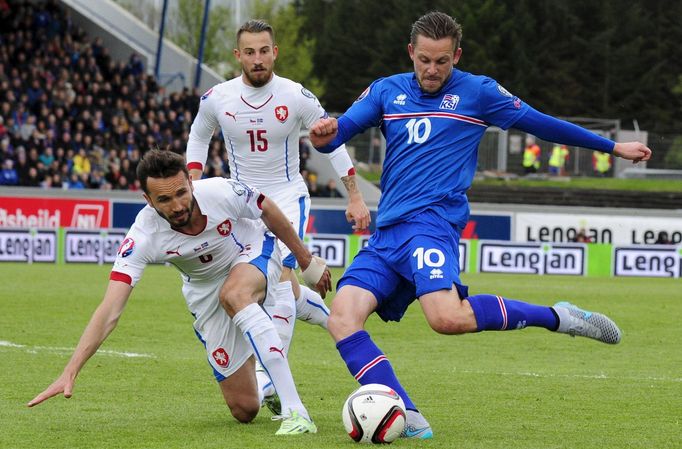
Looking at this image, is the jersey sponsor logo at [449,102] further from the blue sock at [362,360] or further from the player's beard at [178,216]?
the player's beard at [178,216]

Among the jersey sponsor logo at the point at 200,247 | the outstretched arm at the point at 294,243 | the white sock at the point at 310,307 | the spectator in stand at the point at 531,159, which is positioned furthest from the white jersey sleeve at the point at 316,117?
the spectator in stand at the point at 531,159

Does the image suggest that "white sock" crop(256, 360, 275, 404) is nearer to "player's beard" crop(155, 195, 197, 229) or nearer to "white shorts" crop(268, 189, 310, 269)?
"white shorts" crop(268, 189, 310, 269)

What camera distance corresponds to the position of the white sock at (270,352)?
6988 mm

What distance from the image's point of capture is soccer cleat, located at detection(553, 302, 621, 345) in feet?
23.0

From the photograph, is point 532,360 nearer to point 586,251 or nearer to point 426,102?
point 426,102

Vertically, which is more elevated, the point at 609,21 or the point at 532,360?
the point at 609,21

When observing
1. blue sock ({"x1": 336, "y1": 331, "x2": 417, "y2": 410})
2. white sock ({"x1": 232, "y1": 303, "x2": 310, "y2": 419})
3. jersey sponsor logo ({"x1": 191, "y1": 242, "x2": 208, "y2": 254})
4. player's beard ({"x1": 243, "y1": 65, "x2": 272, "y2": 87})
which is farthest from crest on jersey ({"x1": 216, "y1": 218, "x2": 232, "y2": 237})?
player's beard ({"x1": 243, "y1": 65, "x2": 272, "y2": 87})

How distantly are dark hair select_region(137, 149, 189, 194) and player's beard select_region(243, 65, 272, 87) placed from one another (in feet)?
8.36

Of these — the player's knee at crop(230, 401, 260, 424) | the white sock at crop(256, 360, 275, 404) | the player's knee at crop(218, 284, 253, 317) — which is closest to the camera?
the player's knee at crop(218, 284, 253, 317)

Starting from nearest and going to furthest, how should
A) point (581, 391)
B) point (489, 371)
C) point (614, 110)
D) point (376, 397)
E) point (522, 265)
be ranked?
1. point (376, 397)
2. point (581, 391)
3. point (489, 371)
4. point (522, 265)
5. point (614, 110)

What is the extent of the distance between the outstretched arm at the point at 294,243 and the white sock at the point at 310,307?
1.56 meters

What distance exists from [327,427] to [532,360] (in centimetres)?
497

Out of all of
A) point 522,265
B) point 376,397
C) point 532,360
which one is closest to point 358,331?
point 376,397

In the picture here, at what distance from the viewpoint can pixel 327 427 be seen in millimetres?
7309
